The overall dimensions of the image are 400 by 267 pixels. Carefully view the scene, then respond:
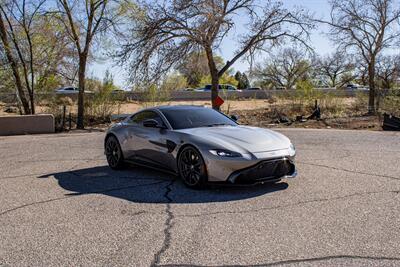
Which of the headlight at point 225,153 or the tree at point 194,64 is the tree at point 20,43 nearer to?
the tree at point 194,64

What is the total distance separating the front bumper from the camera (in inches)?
266

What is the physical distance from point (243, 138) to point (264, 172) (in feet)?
2.10

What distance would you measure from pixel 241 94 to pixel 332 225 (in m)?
52.3

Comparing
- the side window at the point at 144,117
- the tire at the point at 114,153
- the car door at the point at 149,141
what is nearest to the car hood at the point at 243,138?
the car door at the point at 149,141

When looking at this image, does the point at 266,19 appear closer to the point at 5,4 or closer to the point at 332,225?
the point at 5,4

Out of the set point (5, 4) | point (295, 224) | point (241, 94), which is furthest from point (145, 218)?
point (241, 94)

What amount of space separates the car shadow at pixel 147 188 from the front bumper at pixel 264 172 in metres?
0.18

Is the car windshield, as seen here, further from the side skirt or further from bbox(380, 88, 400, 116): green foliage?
bbox(380, 88, 400, 116): green foliage

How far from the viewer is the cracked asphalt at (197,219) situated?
4355 millimetres

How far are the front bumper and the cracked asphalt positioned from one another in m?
0.20

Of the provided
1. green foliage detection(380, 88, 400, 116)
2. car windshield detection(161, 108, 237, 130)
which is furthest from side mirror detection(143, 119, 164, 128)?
green foliage detection(380, 88, 400, 116)

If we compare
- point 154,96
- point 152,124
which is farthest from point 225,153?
point 154,96

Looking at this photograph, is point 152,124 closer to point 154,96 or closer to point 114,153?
point 114,153

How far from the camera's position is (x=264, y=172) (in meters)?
6.88
